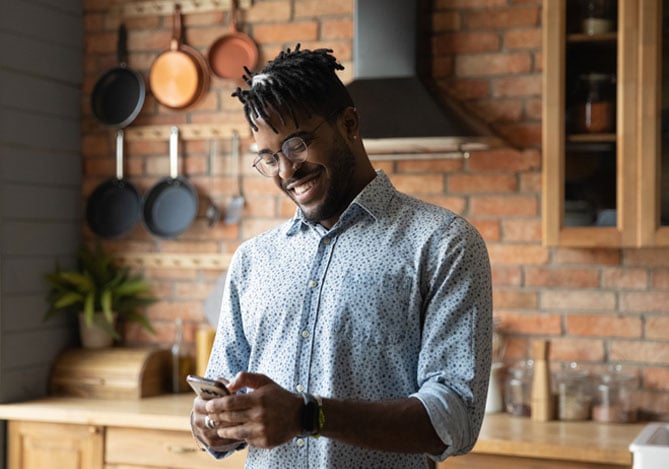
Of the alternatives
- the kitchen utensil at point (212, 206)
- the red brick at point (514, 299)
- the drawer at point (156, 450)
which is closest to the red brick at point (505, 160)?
the red brick at point (514, 299)

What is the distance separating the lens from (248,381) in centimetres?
157

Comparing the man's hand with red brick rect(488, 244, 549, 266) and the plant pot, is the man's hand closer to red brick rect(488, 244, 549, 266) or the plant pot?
red brick rect(488, 244, 549, 266)

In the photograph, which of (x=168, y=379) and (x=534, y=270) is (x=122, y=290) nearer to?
(x=168, y=379)

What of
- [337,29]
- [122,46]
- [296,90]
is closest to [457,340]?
[296,90]

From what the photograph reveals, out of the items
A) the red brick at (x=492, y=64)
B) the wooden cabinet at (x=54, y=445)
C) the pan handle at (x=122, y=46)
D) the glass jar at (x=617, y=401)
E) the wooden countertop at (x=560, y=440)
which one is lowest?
the wooden cabinet at (x=54, y=445)

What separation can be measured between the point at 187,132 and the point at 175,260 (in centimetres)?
50

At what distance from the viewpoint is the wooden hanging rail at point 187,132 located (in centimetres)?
377

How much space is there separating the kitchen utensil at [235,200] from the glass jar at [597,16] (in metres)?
1.36

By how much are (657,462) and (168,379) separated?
6.24ft

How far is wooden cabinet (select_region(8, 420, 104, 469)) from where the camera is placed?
Result: 337 centimetres

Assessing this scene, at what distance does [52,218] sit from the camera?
12.5ft

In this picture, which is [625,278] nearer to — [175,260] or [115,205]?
[175,260]

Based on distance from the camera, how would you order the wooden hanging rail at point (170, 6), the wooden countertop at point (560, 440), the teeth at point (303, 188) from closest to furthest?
the teeth at point (303, 188) → the wooden countertop at point (560, 440) → the wooden hanging rail at point (170, 6)

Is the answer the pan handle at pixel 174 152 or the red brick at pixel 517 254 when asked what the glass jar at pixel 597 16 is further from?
the pan handle at pixel 174 152
